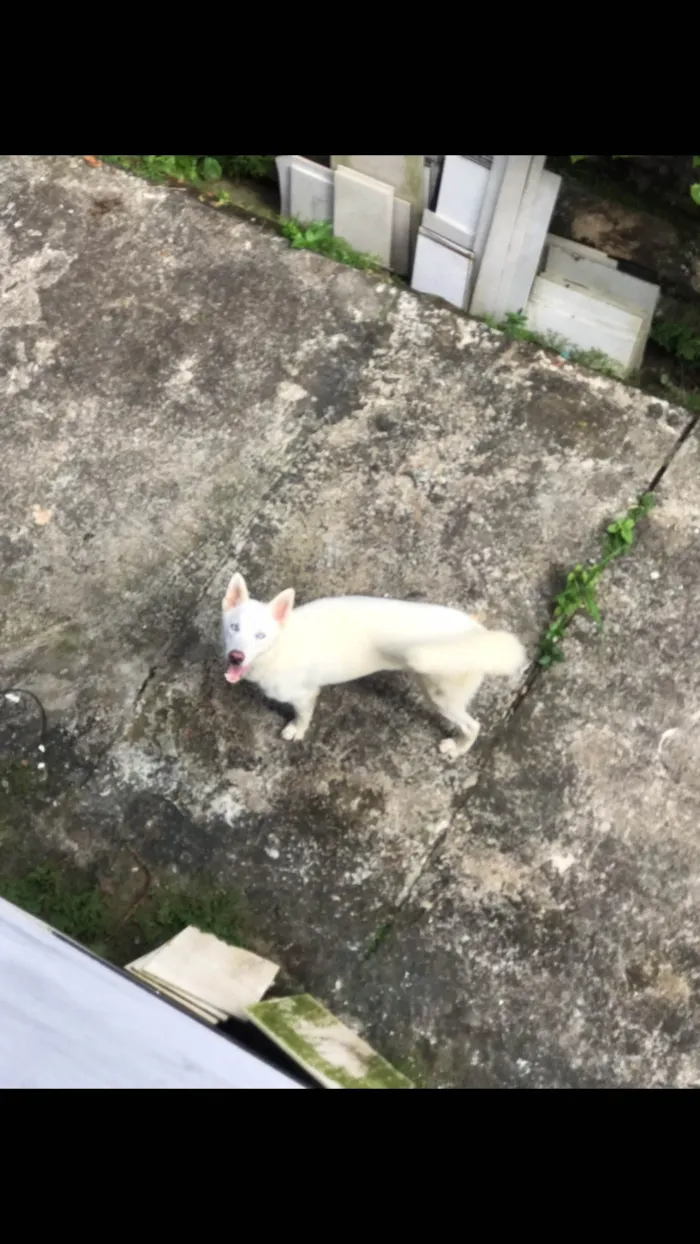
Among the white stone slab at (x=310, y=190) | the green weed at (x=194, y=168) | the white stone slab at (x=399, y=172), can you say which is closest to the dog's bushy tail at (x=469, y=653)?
the white stone slab at (x=399, y=172)

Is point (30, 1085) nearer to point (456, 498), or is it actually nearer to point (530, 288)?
point (456, 498)

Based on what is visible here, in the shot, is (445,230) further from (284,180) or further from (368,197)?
(284,180)

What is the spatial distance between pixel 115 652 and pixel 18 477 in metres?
0.86

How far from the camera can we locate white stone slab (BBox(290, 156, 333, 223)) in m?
3.99

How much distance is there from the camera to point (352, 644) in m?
2.79

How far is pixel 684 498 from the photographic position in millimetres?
3586

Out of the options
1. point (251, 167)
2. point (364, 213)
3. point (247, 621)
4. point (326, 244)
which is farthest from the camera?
point (251, 167)

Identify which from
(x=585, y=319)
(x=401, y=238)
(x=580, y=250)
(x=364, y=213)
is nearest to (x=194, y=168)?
(x=364, y=213)

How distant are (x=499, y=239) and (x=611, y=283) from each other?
488 mm

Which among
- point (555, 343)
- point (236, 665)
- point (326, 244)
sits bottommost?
point (236, 665)

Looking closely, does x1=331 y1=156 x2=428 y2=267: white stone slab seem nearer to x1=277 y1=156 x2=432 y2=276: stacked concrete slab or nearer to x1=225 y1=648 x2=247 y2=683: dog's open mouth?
x1=277 y1=156 x2=432 y2=276: stacked concrete slab

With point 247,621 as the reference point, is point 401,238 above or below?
above

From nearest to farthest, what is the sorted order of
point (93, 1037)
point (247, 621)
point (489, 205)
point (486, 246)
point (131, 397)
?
point (93, 1037) → point (247, 621) → point (489, 205) → point (486, 246) → point (131, 397)

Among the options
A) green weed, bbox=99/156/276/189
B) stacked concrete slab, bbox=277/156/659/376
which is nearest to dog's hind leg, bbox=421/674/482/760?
stacked concrete slab, bbox=277/156/659/376
